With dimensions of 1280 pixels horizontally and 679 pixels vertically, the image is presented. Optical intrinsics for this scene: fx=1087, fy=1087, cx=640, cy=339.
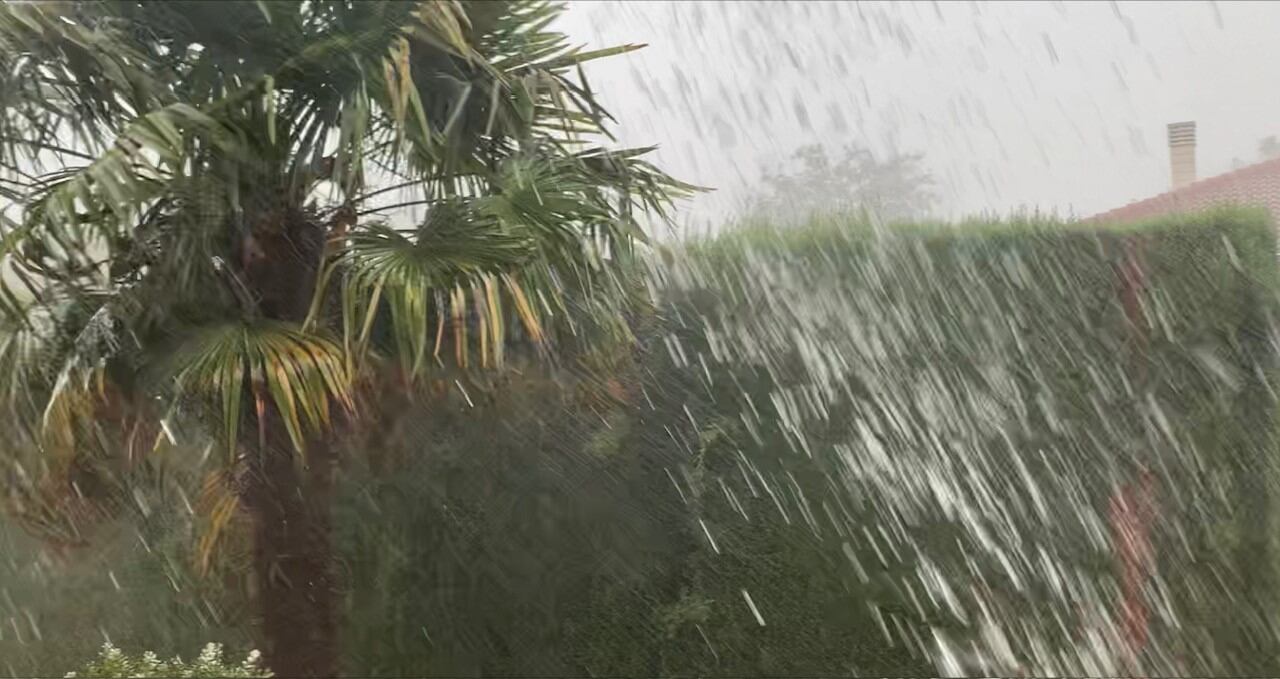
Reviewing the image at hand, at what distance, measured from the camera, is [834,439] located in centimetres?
565

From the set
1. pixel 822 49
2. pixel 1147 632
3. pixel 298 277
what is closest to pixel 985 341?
pixel 1147 632

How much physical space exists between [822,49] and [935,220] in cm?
2069

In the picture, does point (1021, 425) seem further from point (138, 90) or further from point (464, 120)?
point (138, 90)

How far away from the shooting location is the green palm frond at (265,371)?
11.7 feet

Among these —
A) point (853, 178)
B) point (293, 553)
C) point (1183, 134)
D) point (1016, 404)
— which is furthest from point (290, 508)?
point (853, 178)

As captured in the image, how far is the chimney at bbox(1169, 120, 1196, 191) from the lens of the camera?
9148mm

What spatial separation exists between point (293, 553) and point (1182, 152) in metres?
8.14

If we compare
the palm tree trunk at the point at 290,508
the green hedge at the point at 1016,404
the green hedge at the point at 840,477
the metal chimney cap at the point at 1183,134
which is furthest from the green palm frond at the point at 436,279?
the metal chimney cap at the point at 1183,134

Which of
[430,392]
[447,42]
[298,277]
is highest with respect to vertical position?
[447,42]

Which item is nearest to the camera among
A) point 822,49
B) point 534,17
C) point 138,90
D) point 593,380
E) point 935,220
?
point 138,90

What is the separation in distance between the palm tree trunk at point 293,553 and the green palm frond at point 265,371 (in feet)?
1.38

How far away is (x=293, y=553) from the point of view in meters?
4.21

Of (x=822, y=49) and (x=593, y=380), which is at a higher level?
(x=822, y=49)

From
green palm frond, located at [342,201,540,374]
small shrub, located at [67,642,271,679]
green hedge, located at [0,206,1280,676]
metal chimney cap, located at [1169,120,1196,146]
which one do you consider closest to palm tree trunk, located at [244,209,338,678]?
small shrub, located at [67,642,271,679]
